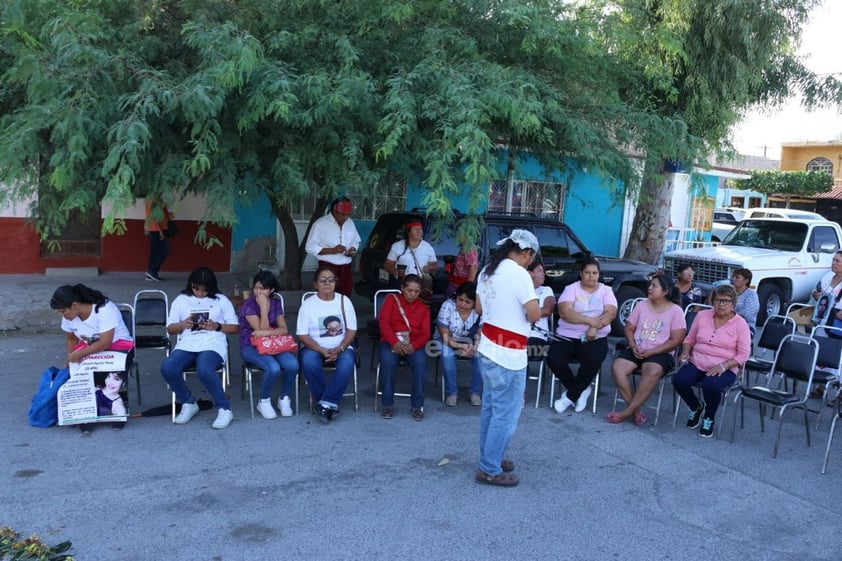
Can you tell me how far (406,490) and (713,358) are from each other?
10.1 ft

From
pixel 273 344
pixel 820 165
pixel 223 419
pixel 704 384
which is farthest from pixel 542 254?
pixel 820 165

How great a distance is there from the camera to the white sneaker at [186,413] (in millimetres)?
5758

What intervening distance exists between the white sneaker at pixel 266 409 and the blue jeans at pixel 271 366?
0.04 metres

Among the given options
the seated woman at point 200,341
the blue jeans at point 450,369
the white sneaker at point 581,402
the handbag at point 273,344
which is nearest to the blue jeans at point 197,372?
the seated woman at point 200,341

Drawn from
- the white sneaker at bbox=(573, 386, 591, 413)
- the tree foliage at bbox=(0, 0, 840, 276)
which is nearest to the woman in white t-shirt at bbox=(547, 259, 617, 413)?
the white sneaker at bbox=(573, 386, 591, 413)

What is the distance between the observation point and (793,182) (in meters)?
32.5

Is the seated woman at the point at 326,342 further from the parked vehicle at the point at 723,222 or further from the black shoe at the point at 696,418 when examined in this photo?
the parked vehicle at the point at 723,222

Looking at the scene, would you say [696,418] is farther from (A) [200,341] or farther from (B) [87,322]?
(B) [87,322]

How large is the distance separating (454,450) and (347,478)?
0.99m

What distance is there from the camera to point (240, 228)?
1274 cm

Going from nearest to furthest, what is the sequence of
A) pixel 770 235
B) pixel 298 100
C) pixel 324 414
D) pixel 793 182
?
pixel 298 100, pixel 324 414, pixel 770 235, pixel 793 182

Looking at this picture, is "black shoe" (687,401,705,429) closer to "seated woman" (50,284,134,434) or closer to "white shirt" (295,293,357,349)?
"white shirt" (295,293,357,349)

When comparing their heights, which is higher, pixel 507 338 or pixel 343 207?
pixel 343 207

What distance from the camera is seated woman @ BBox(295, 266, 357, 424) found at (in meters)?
6.00
